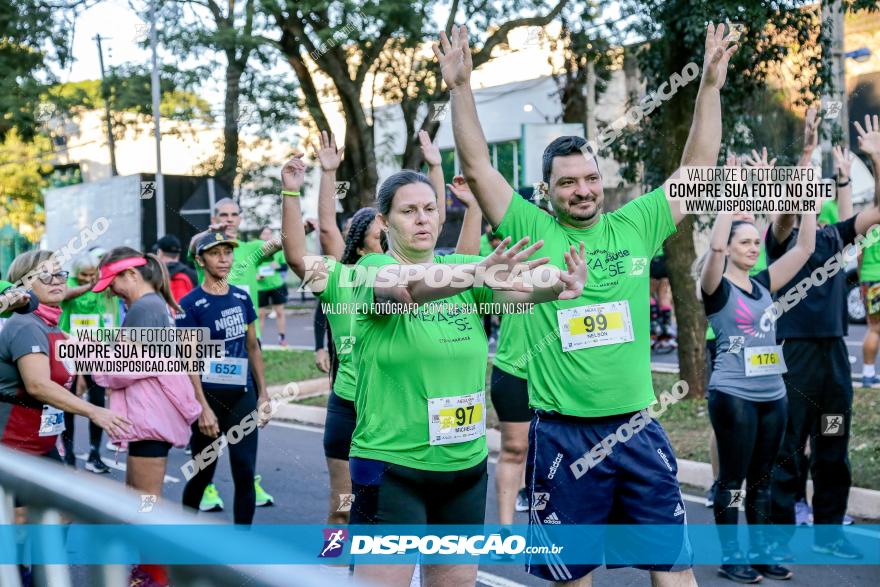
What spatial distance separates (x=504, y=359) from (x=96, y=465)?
189 inches

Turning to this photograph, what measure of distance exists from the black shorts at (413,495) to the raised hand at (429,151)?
210cm

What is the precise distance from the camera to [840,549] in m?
5.67

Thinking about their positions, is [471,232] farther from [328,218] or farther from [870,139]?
[870,139]

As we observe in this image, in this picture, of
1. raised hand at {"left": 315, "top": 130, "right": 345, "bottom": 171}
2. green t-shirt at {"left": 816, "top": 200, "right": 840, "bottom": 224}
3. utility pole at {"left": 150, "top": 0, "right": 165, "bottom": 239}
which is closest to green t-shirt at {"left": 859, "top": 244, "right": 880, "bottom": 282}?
green t-shirt at {"left": 816, "top": 200, "right": 840, "bottom": 224}

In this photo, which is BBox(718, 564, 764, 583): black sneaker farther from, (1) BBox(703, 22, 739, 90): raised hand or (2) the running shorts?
(1) BBox(703, 22, 739, 90): raised hand

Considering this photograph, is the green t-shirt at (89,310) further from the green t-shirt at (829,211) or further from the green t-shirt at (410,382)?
the green t-shirt at (829,211)

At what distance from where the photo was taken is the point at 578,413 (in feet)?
12.1

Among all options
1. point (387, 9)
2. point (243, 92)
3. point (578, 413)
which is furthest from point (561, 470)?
point (243, 92)

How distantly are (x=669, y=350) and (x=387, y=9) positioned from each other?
7154mm

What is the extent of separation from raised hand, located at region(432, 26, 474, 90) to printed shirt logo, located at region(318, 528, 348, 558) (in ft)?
8.90

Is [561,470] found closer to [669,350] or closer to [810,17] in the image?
[810,17]

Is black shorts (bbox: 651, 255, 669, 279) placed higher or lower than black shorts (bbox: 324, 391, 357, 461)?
higher

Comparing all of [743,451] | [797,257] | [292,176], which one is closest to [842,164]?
[797,257]

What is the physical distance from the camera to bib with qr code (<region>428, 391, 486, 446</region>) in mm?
3580
